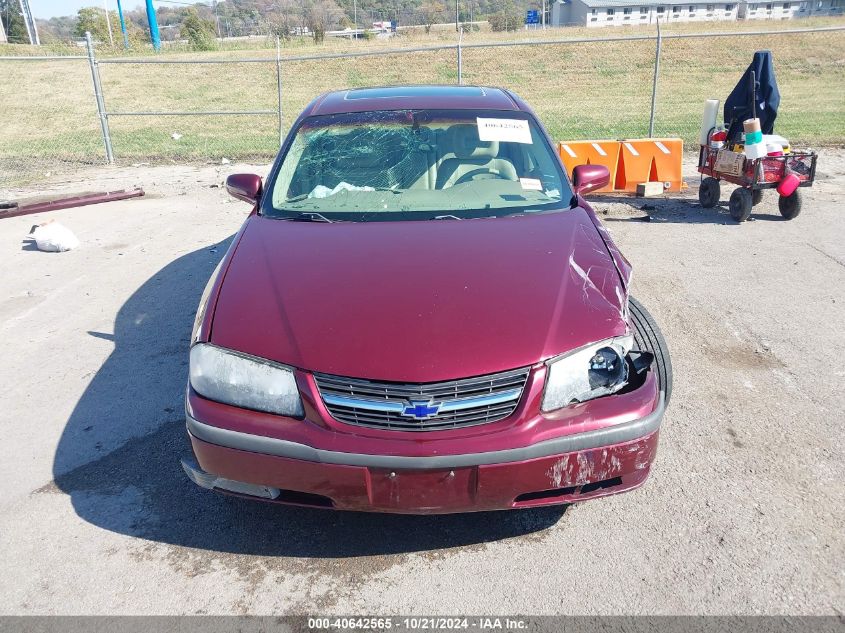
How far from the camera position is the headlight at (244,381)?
2488 millimetres

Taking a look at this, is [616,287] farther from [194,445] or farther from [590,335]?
[194,445]

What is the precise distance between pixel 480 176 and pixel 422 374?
1851 mm

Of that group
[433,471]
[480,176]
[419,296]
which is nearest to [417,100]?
[480,176]

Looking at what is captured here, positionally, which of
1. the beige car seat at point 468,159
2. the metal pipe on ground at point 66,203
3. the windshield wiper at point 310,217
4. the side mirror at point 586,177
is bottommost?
the metal pipe on ground at point 66,203

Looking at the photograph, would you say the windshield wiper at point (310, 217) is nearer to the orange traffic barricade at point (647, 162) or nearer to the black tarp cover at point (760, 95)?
the black tarp cover at point (760, 95)

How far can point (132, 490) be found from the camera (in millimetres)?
3205

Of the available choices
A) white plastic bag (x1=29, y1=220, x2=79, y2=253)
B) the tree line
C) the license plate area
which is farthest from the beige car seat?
the tree line

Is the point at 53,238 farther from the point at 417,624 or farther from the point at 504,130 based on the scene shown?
the point at 417,624

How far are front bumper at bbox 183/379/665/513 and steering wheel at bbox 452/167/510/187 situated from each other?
178 centimetres

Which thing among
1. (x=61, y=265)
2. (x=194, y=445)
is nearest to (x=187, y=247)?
(x=61, y=265)

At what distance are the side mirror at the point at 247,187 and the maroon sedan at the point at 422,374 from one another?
753 mm

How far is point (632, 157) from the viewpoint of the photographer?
9.36 meters

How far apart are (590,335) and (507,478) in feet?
2.05

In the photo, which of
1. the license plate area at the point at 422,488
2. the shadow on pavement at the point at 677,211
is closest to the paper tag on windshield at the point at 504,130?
the license plate area at the point at 422,488
